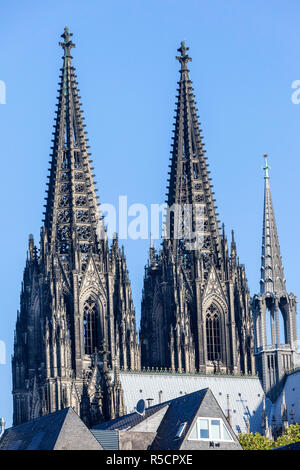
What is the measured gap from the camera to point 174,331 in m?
132

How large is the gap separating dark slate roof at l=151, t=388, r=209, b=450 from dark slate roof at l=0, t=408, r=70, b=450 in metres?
4.28

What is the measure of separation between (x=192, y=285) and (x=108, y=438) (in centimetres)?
5604

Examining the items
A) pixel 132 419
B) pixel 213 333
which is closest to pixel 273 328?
pixel 213 333

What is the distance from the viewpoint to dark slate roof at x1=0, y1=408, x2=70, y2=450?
74.4m

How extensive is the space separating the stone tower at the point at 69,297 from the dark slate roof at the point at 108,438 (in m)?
45.3

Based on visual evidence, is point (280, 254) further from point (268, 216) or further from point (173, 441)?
point (173, 441)

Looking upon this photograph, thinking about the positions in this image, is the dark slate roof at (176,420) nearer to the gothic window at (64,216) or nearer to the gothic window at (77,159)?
the gothic window at (64,216)

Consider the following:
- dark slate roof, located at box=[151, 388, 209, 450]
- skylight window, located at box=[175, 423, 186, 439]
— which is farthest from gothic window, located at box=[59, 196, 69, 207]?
skylight window, located at box=[175, 423, 186, 439]

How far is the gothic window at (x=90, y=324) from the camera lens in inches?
5177

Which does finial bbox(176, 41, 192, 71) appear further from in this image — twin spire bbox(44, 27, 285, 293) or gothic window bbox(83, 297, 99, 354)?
gothic window bbox(83, 297, 99, 354)
